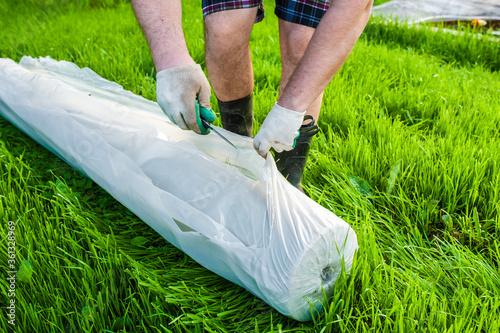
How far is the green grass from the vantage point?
905mm

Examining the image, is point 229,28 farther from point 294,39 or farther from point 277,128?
point 277,128

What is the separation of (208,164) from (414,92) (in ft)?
4.86

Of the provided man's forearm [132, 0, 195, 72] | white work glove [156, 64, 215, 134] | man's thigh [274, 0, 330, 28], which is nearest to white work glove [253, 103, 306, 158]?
white work glove [156, 64, 215, 134]

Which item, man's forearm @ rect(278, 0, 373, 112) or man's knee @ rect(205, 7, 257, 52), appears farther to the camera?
man's knee @ rect(205, 7, 257, 52)

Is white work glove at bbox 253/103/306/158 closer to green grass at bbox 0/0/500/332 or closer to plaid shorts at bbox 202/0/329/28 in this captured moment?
green grass at bbox 0/0/500/332

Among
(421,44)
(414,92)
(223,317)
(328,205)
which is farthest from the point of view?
(421,44)

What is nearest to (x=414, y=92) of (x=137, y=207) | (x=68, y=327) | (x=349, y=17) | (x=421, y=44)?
(x=349, y=17)

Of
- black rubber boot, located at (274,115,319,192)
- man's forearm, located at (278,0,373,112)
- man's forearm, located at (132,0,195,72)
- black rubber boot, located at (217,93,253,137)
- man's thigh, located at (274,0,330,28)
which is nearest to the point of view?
man's forearm, located at (278,0,373,112)

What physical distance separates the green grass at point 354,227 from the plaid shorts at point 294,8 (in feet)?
1.71

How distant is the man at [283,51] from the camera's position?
3.44 feet

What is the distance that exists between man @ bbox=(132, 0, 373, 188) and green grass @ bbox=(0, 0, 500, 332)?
0.89 ft

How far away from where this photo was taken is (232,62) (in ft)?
4.76

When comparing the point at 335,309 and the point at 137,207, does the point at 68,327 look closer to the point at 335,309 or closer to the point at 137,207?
the point at 137,207

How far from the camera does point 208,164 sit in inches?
43.6
